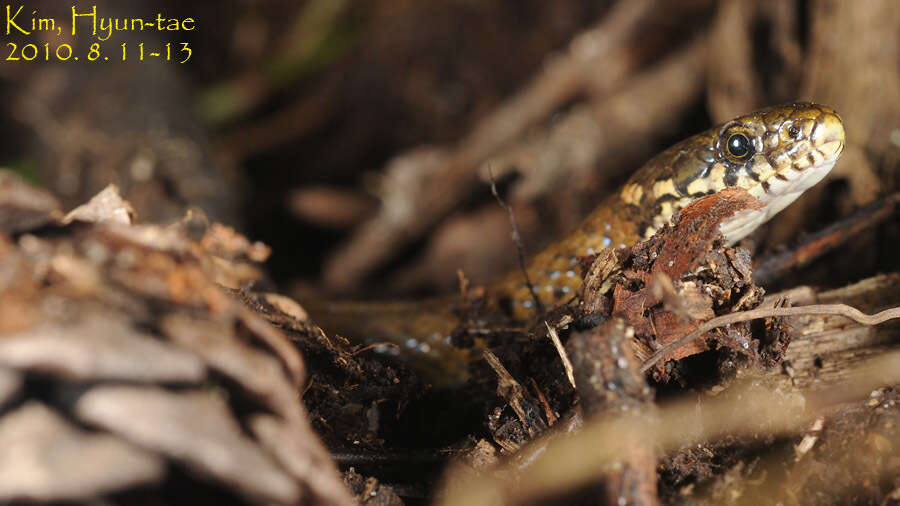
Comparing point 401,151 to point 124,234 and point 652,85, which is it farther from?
point 124,234

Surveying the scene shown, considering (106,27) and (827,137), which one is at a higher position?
(106,27)

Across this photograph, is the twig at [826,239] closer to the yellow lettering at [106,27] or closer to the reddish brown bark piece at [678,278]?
the reddish brown bark piece at [678,278]

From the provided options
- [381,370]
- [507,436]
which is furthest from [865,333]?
[381,370]

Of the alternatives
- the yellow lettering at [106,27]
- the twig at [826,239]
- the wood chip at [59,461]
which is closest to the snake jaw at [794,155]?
the twig at [826,239]

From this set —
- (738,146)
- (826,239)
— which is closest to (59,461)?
(738,146)

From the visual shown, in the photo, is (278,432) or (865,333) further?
(865,333)

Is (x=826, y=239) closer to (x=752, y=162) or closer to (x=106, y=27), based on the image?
(x=752, y=162)

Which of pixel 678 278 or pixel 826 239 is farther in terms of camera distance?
pixel 826 239

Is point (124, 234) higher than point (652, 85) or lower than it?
lower
